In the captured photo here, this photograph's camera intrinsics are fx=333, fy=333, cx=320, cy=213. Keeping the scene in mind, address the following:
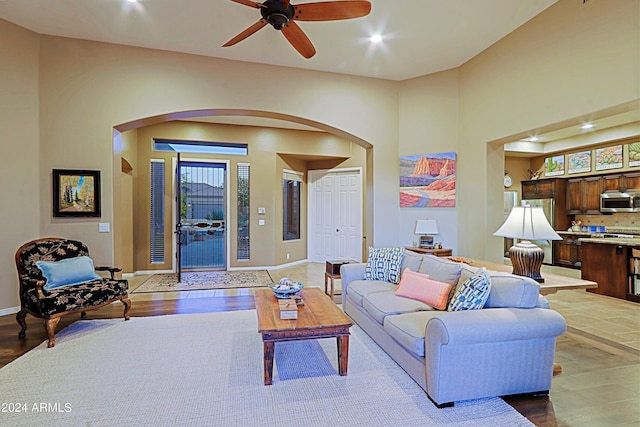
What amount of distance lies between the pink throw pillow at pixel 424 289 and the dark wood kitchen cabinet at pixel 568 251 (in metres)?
6.57

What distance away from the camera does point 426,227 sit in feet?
17.2

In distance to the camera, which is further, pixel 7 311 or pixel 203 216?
pixel 203 216

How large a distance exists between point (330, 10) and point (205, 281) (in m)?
5.02

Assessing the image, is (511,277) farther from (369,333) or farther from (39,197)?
(39,197)

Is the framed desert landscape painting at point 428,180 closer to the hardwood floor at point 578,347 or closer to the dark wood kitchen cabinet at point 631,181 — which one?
the hardwood floor at point 578,347

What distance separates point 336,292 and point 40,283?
12.4 ft

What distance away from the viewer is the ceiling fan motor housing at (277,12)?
274 cm

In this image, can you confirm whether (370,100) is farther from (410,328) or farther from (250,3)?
(410,328)

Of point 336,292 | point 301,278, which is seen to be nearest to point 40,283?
point 336,292

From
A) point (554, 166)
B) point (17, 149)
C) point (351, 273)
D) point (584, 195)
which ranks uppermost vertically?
point (554, 166)

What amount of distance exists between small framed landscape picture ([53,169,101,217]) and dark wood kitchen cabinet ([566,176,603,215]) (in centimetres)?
986

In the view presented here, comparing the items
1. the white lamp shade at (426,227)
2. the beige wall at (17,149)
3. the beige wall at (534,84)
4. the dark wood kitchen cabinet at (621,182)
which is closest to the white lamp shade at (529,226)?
the beige wall at (534,84)

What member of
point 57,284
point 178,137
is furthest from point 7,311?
point 178,137

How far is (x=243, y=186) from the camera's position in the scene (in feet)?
24.3
